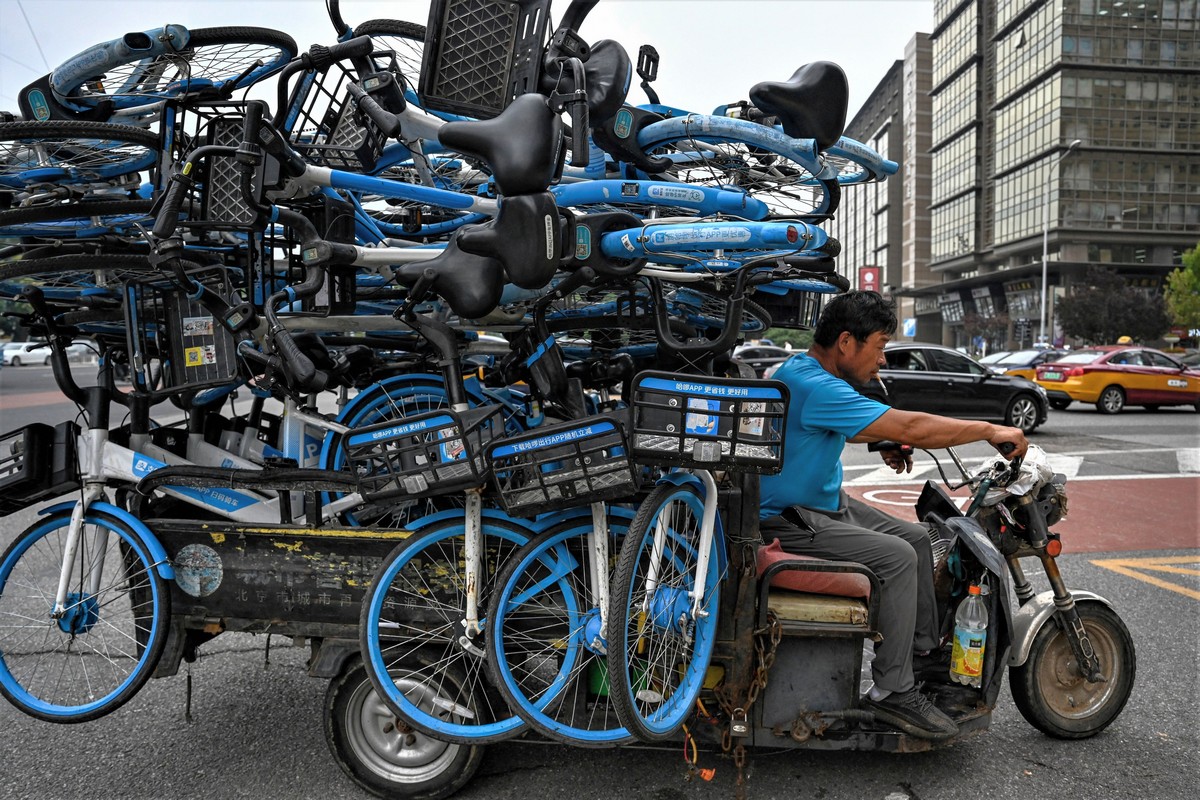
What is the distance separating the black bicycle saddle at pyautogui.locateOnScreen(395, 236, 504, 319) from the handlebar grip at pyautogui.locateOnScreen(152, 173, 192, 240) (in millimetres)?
1036

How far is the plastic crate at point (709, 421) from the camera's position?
2553 millimetres

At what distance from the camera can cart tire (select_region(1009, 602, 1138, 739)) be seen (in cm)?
332

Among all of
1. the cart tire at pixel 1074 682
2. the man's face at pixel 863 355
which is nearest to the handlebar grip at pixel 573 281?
the man's face at pixel 863 355

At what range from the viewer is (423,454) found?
2738 mm

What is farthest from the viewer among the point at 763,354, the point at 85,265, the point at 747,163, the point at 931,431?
the point at 763,354

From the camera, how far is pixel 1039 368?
19.0 m

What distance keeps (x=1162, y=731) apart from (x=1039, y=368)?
690 inches

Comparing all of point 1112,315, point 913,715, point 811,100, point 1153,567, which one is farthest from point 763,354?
point 1112,315

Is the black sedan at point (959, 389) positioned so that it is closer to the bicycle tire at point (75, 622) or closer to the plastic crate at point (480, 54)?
the plastic crate at point (480, 54)

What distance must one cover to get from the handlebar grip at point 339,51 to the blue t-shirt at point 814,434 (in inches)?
94.8

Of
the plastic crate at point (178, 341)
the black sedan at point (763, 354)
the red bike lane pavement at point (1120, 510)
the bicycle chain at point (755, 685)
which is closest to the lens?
the bicycle chain at point (755, 685)

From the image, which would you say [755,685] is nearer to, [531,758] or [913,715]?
[913,715]

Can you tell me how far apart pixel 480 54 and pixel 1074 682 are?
12.1 ft

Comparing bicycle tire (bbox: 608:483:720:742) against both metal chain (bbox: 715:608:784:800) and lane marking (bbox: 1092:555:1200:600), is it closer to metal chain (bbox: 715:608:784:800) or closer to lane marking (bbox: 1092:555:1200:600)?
metal chain (bbox: 715:608:784:800)
